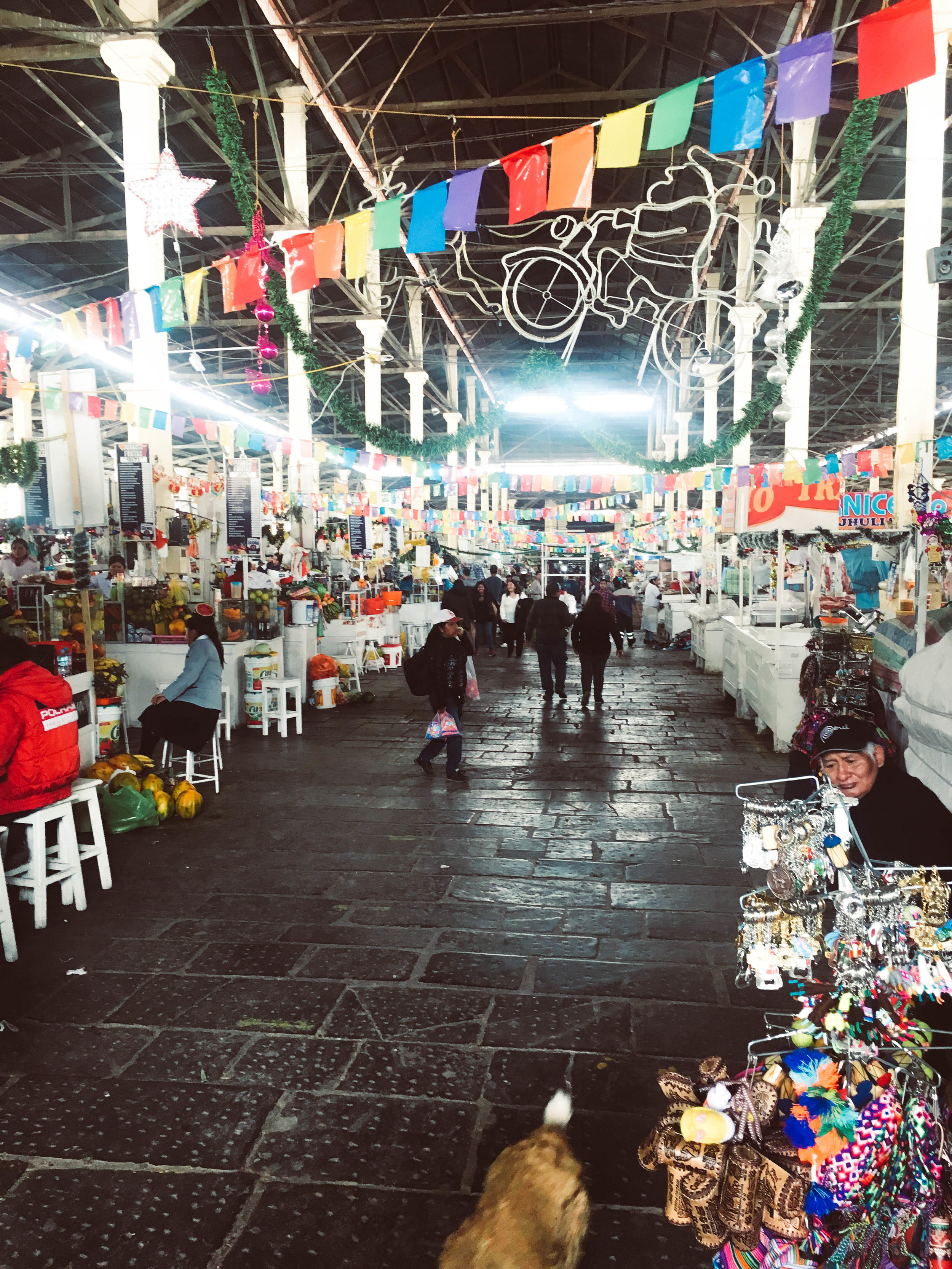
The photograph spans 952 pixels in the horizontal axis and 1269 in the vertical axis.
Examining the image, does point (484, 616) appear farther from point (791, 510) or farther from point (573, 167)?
point (573, 167)

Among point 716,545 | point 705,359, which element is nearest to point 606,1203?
point 705,359

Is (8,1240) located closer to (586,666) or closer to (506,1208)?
(506,1208)

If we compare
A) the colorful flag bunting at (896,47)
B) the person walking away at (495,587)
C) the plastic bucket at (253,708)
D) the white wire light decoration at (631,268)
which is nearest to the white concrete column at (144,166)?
the plastic bucket at (253,708)

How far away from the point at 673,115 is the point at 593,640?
4967 mm

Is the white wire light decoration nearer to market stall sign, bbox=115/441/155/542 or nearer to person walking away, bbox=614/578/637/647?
market stall sign, bbox=115/441/155/542

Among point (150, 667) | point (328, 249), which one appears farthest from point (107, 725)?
point (328, 249)

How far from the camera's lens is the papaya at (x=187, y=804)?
16.4 feet

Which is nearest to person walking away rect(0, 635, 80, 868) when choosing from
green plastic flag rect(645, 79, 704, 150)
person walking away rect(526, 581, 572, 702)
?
green plastic flag rect(645, 79, 704, 150)

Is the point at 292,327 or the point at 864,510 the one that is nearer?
the point at 864,510

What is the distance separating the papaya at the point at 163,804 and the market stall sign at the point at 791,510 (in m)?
5.15

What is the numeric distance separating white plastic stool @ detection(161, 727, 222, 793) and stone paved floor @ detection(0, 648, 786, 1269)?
0.29 m

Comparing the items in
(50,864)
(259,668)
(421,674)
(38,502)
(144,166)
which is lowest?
(50,864)

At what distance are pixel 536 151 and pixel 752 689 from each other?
503 cm

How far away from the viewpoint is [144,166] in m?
8.01
